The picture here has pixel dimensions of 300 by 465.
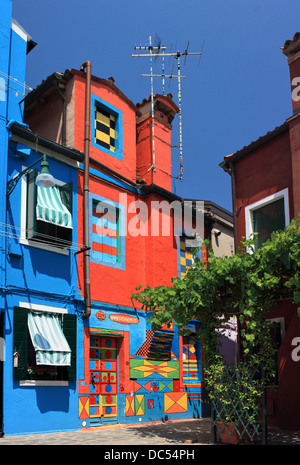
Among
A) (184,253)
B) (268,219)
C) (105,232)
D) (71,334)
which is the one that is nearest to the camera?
(71,334)

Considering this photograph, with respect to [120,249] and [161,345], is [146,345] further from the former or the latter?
[120,249]

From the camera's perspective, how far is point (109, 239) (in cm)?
1502

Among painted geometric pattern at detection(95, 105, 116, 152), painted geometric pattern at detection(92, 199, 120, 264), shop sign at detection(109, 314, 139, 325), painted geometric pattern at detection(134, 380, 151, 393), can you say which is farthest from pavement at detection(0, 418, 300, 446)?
painted geometric pattern at detection(95, 105, 116, 152)

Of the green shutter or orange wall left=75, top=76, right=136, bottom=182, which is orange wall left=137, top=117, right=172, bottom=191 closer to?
orange wall left=75, top=76, right=136, bottom=182

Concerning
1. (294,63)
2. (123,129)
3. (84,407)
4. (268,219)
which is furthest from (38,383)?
(294,63)

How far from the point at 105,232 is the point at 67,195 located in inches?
70.5

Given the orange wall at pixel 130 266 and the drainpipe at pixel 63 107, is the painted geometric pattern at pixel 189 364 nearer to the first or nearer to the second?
the orange wall at pixel 130 266

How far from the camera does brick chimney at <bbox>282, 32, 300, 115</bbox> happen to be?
13.8m

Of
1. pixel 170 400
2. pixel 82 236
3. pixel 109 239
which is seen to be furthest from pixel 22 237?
pixel 170 400

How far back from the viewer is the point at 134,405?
1444cm

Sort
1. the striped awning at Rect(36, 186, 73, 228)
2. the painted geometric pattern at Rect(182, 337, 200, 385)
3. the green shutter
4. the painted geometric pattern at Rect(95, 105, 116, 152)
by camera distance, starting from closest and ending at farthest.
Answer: the striped awning at Rect(36, 186, 73, 228) → the green shutter → the painted geometric pattern at Rect(95, 105, 116, 152) → the painted geometric pattern at Rect(182, 337, 200, 385)

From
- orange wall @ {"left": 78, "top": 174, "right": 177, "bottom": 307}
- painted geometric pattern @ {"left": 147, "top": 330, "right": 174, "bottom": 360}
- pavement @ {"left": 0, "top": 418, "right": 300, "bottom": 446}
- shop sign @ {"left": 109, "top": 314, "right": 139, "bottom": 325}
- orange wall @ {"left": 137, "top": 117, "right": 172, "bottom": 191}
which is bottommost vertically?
pavement @ {"left": 0, "top": 418, "right": 300, "bottom": 446}

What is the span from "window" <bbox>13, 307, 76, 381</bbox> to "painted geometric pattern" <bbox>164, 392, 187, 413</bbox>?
3664 mm

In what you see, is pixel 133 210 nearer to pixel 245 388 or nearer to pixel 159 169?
pixel 159 169
